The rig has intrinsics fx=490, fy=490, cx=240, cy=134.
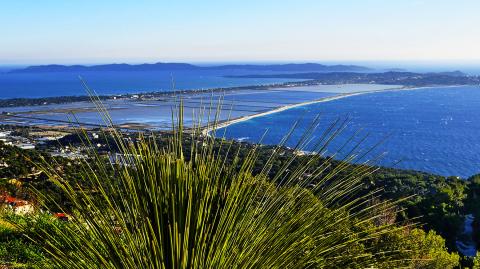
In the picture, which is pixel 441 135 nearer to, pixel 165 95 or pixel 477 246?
pixel 477 246

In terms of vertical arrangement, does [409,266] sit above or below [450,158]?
above

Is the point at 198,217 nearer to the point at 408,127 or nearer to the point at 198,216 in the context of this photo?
the point at 198,216

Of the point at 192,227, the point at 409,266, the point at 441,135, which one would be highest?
the point at 192,227

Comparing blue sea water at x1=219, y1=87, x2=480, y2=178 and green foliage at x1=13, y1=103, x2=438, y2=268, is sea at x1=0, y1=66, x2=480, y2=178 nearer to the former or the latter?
blue sea water at x1=219, y1=87, x2=480, y2=178

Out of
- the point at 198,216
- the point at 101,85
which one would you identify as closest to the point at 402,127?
the point at 198,216

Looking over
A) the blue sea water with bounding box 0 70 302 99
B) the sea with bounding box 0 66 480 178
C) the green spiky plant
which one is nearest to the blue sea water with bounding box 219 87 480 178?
the sea with bounding box 0 66 480 178

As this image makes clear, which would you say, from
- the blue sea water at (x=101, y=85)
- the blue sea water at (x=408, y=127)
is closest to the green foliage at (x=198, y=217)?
the blue sea water at (x=408, y=127)

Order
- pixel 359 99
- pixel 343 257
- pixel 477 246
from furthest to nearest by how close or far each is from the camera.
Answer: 1. pixel 359 99
2. pixel 477 246
3. pixel 343 257

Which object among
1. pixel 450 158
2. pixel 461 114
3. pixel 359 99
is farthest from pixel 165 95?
pixel 450 158

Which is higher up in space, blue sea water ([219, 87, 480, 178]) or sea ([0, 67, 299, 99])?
blue sea water ([219, 87, 480, 178])
